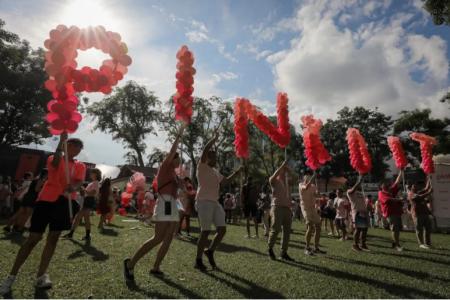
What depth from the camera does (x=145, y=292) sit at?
431 cm

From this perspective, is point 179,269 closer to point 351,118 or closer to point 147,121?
point 147,121

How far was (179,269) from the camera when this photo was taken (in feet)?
19.0

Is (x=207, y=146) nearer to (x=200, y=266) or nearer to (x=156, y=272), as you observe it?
(x=200, y=266)

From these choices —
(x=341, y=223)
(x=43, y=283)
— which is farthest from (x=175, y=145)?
(x=341, y=223)

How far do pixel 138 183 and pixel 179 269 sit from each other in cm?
774

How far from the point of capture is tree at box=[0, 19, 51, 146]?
27.1 meters

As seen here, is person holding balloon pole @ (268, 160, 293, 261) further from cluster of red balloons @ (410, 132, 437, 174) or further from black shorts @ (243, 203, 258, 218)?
cluster of red balloons @ (410, 132, 437, 174)

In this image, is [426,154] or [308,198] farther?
[426,154]

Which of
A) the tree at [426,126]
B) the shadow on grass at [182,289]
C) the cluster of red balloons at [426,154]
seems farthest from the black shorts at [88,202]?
the tree at [426,126]

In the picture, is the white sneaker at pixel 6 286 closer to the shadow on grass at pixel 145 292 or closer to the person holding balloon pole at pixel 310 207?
the shadow on grass at pixel 145 292

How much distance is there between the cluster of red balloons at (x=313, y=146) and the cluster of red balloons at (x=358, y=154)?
4.93 ft

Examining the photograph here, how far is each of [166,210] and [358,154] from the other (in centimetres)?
632

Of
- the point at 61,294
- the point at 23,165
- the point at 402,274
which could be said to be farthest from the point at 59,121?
the point at 23,165

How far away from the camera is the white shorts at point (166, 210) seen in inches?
203
